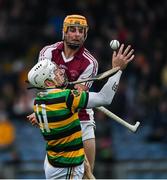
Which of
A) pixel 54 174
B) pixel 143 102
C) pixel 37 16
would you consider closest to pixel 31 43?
pixel 37 16

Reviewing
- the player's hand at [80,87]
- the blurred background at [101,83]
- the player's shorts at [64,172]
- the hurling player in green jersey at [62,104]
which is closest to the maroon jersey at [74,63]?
the player's hand at [80,87]

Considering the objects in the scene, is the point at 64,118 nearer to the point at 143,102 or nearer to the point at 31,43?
the point at 143,102

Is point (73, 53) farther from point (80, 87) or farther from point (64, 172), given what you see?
point (64, 172)

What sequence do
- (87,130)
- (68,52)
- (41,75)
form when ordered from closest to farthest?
(41,75) → (68,52) → (87,130)

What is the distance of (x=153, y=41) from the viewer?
19.7 meters

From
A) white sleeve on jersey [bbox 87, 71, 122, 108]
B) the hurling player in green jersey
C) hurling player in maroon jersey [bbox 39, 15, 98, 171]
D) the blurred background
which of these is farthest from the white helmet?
the blurred background

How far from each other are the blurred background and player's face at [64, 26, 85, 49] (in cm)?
544

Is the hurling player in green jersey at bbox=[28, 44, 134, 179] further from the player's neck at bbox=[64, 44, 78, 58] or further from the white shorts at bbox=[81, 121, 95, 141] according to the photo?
the white shorts at bbox=[81, 121, 95, 141]

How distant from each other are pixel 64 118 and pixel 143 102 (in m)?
8.67

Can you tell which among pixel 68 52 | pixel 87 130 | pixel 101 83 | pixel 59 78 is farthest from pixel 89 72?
pixel 101 83

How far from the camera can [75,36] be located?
1072 centimetres

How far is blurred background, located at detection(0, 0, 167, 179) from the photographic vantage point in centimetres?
1670

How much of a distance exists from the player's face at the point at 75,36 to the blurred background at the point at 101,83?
5439 mm

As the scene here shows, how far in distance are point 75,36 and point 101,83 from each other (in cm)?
599
